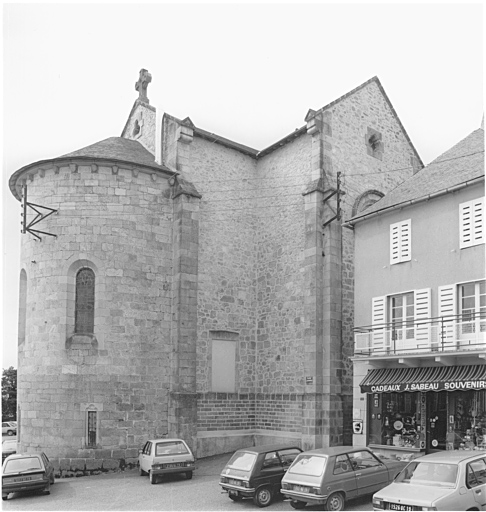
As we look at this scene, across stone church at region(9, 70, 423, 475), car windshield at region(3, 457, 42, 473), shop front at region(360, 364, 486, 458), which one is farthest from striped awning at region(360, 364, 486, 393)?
car windshield at region(3, 457, 42, 473)

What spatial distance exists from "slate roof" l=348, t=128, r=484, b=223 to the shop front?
543cm

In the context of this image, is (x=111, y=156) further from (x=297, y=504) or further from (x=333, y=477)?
(x=333, y=477)

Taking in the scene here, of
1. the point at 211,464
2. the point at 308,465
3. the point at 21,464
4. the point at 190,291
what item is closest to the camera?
the point at 308,465

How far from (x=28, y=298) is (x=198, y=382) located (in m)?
7.22

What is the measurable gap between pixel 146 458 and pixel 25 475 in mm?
3844

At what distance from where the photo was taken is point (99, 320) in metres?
24.6

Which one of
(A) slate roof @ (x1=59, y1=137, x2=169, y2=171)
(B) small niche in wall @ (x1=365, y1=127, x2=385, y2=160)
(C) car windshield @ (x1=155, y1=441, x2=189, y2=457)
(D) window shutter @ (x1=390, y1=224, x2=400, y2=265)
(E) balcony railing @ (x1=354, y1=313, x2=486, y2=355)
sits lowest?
(C) car windshield @ (x1=155, y1=441, x2=189, y2=457)

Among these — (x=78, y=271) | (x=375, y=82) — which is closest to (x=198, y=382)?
(x=78, y=271)

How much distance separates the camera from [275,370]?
27.1 metres

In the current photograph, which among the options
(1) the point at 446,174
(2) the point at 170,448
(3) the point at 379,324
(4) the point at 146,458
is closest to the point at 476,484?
(3) the point at 379,324

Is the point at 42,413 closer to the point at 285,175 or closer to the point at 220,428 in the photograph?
the point at 220,428

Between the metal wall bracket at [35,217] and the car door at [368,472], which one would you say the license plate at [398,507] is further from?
the metal wall bracket at [35,217]

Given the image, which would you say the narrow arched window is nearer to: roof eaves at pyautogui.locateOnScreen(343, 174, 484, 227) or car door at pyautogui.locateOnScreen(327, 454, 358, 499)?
roof eaves at pyautogui.locateOnScreen(343, 174, 484, 227)

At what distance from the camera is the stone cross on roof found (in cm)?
3200
